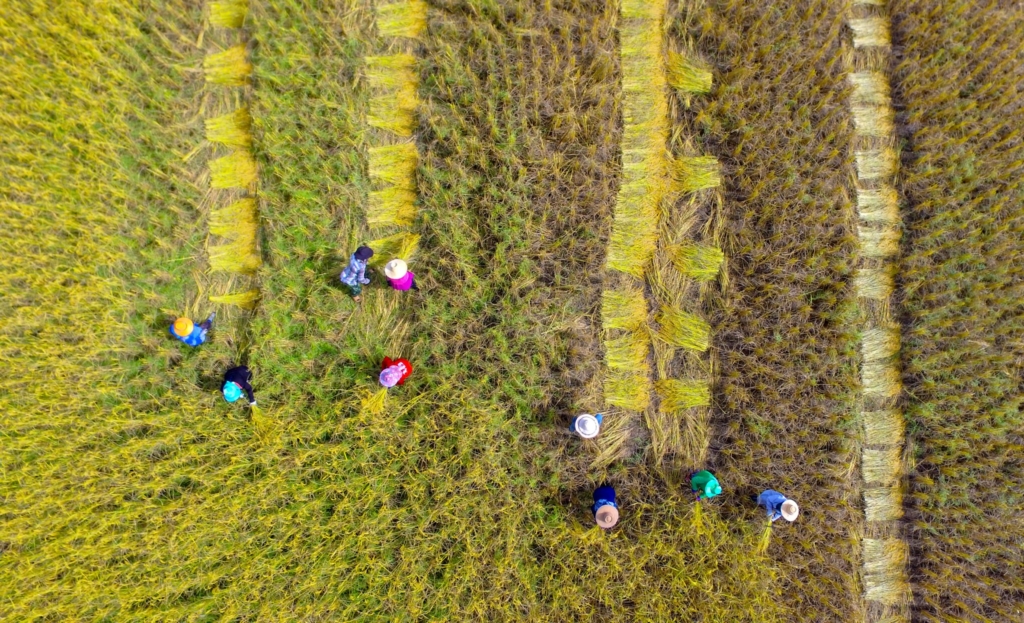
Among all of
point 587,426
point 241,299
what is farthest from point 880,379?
point 241,299

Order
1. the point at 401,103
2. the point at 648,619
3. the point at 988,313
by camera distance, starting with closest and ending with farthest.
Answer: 1. the point at 648,619
2. the point at 988,313
3. the point at 401,103

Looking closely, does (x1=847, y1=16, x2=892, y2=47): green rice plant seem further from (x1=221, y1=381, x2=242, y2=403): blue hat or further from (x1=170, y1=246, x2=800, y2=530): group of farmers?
(x1=221, y1=381, x2=242, y2=403): blue hat

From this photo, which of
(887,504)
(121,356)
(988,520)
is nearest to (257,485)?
(121,356)

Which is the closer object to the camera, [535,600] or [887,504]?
[535,600]

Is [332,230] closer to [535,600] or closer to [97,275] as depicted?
[97,275]

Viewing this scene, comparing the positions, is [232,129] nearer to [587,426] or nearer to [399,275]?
[399,275]

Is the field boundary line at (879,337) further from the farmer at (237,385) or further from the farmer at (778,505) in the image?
the farmer at (237,385)

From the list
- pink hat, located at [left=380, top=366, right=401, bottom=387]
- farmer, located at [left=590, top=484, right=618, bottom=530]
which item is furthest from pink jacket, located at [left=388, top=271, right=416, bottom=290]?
farmer, located at [left=590, top=484, right=618, bottom=530]
